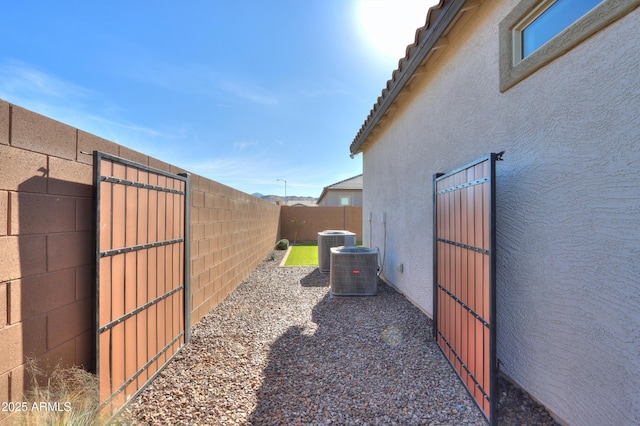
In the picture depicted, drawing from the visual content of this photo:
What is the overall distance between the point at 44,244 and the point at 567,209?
12.1 ft

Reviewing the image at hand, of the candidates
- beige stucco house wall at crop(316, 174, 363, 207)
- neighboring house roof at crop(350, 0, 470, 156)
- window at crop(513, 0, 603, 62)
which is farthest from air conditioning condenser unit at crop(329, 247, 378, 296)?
beige stucco house wall at crop(316, 174, 363, 207)

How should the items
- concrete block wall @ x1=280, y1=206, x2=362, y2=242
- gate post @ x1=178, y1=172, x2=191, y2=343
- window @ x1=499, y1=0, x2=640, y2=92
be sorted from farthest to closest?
concrete block wall @ x1=280, y1=206, x2=362, y2=242
gate post @ x1=178, y1=172, x2=191, y2=343
window @ x1=499, y1=0, x2=640, y2=92

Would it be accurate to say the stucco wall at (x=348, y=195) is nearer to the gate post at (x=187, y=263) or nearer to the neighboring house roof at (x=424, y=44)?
the neighboring house roof at (x=424, y=44)

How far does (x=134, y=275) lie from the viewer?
2602 millimetres

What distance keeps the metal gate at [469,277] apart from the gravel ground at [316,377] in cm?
24

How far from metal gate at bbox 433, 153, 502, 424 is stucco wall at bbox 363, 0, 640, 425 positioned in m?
0.35

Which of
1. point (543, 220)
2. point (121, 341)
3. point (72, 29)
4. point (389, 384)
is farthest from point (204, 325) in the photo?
point (72, 29)

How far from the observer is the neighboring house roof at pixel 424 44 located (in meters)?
3.07

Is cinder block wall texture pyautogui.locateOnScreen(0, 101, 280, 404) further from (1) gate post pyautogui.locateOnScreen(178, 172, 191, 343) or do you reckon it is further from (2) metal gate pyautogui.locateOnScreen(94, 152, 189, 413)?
(1) gate post pyautogui.locateOnScreen(178, 172, 191, 343)

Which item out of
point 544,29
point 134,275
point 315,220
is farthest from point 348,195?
point 134,275

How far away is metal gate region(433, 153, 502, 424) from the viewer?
228cm

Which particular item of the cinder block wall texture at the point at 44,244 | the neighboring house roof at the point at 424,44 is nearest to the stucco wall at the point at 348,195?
the neighboring house roof at the point at 424,44

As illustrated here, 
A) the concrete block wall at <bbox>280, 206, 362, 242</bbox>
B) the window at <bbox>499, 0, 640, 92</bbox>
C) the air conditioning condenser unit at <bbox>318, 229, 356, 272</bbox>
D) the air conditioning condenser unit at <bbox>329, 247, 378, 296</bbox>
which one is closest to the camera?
the window at <bbox>499, 0, 640, 92</bbox>

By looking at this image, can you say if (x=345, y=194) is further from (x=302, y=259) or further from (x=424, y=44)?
(x=424, y=44)
